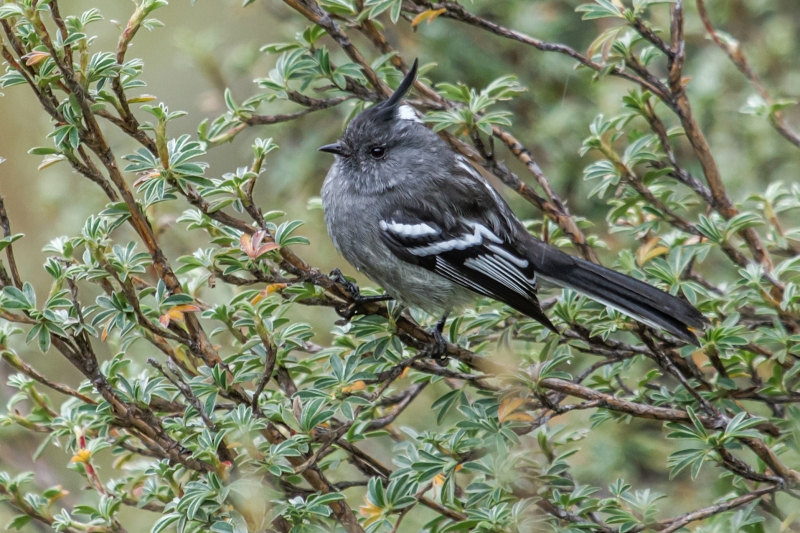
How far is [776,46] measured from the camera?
→ 4.63 m

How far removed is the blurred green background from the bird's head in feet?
2.62

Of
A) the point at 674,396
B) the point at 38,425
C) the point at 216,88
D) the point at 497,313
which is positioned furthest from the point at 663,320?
the point at 216,88

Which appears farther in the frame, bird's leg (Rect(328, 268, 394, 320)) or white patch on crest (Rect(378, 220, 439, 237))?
white patch on crest (Rect(378, 220, 439, 237))

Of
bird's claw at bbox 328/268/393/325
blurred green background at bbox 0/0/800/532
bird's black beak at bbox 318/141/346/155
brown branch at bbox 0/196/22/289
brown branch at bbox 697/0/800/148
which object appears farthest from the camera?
blurred green background at bbox 0/0/800/532

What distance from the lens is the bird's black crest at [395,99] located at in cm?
314

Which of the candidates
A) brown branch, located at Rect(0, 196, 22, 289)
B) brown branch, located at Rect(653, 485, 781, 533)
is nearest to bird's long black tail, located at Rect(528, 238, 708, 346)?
brown branch, located at Rect(653, 485, 781, 533)

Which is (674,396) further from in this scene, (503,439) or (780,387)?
(503,439)

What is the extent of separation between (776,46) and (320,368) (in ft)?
11.0

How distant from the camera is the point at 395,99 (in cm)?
333

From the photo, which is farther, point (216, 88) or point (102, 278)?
point (216, 88)

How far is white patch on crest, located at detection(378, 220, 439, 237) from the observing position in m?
3.74

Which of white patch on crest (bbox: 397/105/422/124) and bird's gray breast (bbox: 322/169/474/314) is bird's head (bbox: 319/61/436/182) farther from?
bird's gray breast (bbox: 322/169/474/314)

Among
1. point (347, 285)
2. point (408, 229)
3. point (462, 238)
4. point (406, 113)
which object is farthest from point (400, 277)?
point (406, 113)

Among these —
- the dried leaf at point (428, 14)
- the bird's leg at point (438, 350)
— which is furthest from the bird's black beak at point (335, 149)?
the bird's leg at point (438, 350)
